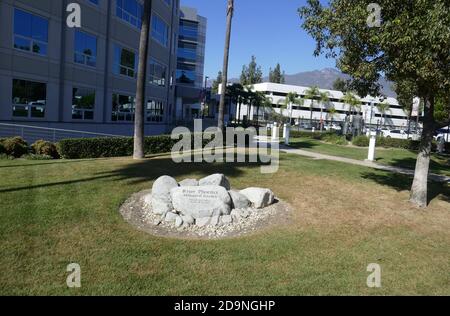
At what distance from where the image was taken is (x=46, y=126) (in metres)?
18.8

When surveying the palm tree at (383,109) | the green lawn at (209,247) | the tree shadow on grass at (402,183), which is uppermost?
the palm tree at (383,109)

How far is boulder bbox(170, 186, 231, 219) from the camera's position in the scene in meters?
8.02

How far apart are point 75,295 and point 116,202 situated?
3.51 m

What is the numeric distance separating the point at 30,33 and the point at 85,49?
3.73 metres

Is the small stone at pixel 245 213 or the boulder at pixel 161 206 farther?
the small stone at pixel 245 213

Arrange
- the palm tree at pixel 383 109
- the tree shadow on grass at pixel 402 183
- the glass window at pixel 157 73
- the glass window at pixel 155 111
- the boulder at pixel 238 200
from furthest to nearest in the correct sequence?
the palm tree at pixel 383 109 < the glass window at pixel 155 111 < the glass window at pixel 157 73 < the tree shadow on grass at pixel 402 183 < the boulder at pixel 238 200

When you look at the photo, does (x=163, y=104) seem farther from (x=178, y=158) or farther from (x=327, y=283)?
(x=327, y=283)

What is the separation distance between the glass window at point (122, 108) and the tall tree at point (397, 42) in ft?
54.4

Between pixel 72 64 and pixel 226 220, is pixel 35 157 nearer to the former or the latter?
pixel 72 64

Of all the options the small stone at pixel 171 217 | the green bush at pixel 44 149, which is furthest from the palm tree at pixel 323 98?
the small stone at pixel 171 217

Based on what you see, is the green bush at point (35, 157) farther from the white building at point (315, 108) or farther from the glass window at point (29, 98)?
the white building at point (315, 108)

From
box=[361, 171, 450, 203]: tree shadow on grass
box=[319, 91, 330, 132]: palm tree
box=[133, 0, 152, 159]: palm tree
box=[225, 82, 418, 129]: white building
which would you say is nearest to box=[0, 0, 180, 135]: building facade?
box=[133, 0, 152, 159]: palm tree

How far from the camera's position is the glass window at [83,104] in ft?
68.5

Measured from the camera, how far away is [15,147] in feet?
45.5
